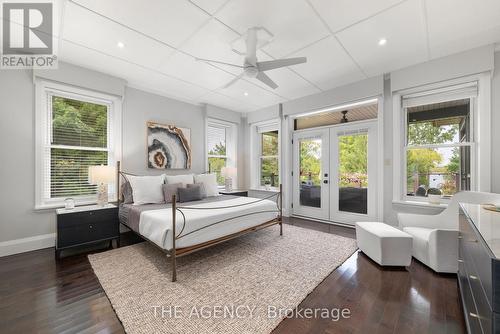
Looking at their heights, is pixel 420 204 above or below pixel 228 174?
below

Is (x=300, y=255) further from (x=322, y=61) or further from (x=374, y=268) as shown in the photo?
(x=322, y=61)

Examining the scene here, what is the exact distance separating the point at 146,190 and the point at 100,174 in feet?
2.31

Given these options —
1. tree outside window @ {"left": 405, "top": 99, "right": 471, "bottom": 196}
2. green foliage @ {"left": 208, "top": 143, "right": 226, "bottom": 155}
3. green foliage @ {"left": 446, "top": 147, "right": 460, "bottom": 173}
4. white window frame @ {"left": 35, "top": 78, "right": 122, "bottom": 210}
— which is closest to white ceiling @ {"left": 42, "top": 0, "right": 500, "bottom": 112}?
white window frame @ {"left": 35, "top": 78, "right": 122, "bottom": 210}

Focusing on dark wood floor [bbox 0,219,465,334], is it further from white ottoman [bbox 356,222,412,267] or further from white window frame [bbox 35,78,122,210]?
white window frame [bbox 35,78,122,210]

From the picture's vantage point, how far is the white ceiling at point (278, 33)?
207cm

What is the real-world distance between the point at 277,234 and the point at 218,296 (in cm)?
192

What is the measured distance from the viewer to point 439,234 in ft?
7.45

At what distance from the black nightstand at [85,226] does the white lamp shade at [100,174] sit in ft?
1.35

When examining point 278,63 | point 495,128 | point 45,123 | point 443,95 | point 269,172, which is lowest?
point 269,172

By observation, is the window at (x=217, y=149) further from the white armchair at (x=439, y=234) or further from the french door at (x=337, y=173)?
the white armchair at (x=439, y=234)

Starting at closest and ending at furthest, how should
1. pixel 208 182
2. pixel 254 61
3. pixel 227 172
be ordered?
pixel 254 61
pixel 208 182
pixel 227 172

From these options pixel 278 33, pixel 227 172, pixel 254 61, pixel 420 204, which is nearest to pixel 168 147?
pixel 227 172

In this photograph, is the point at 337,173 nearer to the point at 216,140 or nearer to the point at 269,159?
the point at 269,159

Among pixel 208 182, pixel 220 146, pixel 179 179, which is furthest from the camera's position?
pixel 220 146
